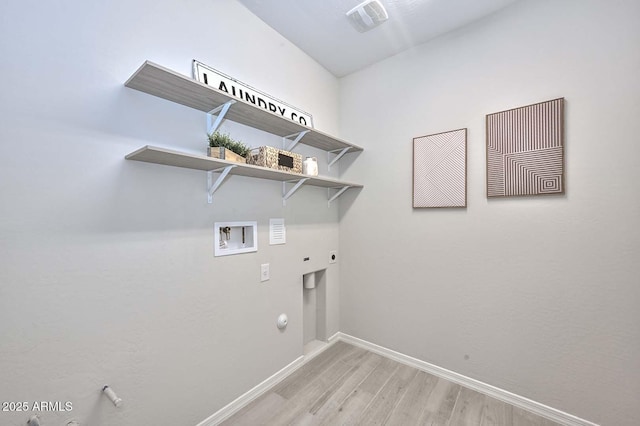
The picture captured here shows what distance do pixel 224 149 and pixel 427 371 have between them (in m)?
2.44

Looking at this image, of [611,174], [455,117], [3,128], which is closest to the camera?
[3,128]

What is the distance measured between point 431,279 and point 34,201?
256 centimetres

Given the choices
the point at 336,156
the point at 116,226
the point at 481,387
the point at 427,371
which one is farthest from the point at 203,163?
the point at 481,387

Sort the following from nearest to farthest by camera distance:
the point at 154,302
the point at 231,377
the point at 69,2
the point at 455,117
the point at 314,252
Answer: the point at 69,2 → the point at 154,302 → the point at 231,377 → the point at 455,117 → the point at 314,252

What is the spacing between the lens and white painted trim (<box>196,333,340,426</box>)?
5.50 ft

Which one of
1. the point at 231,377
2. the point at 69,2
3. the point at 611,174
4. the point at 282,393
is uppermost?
the point at 69,2

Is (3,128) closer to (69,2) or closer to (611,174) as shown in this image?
(69,2)

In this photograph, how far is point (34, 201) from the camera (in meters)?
1.08

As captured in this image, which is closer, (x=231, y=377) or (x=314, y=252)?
(x=231, y=377)

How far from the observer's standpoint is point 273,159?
1.76 metres

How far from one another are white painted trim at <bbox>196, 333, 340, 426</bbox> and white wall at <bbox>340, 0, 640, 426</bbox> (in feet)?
2.45

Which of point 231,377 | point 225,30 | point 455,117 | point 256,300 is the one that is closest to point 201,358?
point 231,377

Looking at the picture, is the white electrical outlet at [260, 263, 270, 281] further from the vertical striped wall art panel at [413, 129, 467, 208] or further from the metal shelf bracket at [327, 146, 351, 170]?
the vertical striped wall art panel at [413, 129, 467, 208]

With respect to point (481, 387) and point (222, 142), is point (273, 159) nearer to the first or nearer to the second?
point (222, 142)
